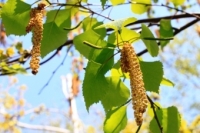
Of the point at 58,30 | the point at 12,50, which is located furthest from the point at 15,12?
the point at 12,50

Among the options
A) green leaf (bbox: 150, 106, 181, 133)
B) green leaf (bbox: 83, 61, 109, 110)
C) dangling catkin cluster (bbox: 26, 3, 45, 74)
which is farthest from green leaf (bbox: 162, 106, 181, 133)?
dangling catkin cluster (bbox: 26, 3, 45, 74)

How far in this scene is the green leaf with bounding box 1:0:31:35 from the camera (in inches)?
25.3

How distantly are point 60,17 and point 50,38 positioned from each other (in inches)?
2.0

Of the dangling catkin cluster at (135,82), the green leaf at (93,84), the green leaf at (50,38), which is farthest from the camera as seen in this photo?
the green leaf at (50,38)

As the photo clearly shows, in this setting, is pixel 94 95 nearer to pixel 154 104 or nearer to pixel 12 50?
pixel 154 104

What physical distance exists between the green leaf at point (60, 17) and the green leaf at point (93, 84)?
0.17 m

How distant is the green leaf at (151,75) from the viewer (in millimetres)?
601

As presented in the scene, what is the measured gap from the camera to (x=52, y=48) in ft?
2.23

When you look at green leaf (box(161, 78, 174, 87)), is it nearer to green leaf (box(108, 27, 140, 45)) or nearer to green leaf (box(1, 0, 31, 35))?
green leaf (box(108, 27, 140, 45))

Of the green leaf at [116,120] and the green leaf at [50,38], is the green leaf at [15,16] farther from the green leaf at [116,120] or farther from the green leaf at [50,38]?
the green leaf at [116,120]

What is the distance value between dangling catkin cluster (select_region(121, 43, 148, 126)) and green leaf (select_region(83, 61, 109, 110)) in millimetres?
61

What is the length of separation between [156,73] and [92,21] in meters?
0.20

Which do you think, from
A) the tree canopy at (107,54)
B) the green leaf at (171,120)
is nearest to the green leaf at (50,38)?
the tree canopy at (107,54)

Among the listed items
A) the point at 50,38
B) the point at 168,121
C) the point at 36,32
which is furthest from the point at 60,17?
the point at 168,121
